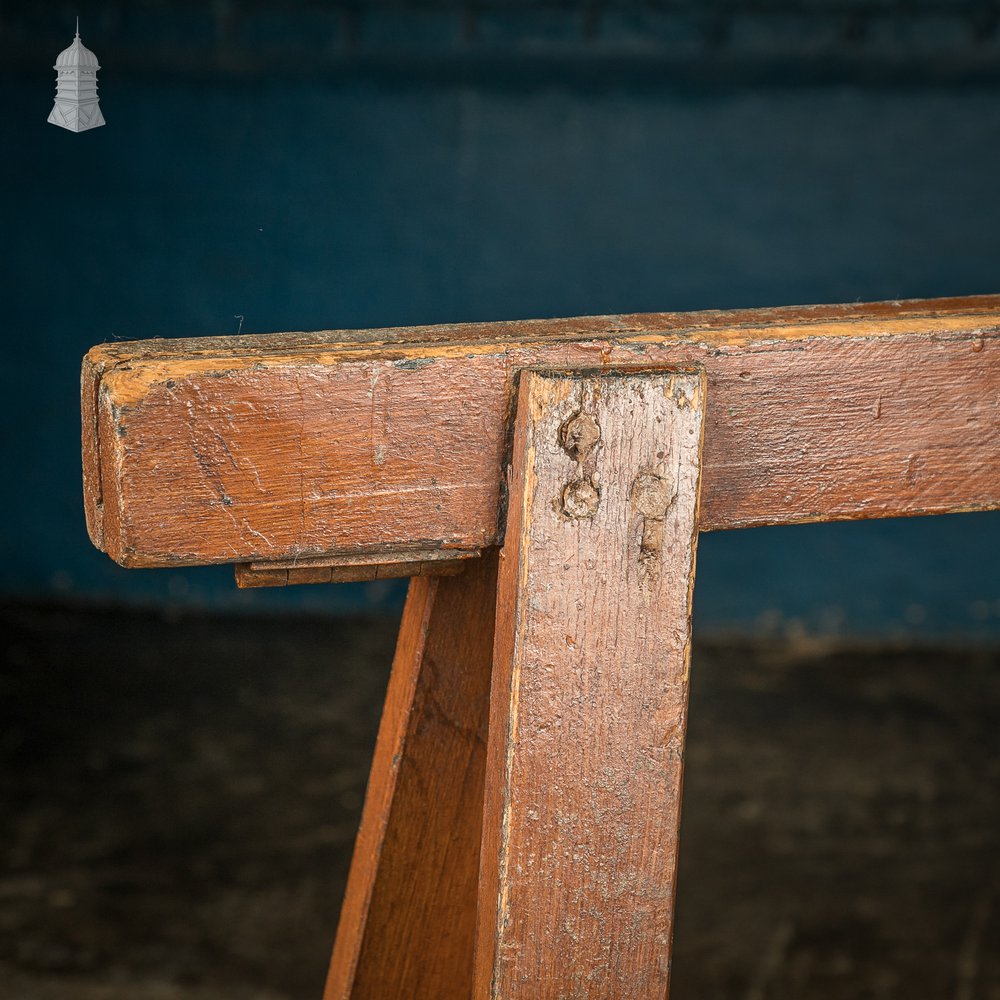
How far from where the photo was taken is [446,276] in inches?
165

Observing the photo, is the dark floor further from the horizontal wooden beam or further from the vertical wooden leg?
the horizontal wooden beam

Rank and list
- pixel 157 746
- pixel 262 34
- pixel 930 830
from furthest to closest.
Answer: pixel 262 34
pixel 157 746
pixel 930 830

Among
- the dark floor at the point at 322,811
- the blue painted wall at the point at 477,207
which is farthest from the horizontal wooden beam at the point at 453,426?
the blue painted wall at the point at 477,207

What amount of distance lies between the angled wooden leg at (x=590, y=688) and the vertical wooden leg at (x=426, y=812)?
148mm

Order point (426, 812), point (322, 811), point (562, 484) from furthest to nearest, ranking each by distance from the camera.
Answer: point (322, 811) → point (426, 812) → point (562, 484)

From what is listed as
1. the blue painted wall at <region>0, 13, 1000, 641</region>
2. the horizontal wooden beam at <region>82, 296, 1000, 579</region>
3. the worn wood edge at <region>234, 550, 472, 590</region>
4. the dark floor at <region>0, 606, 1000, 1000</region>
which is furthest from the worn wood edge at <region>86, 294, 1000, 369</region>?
the blue painted wall at <region>0, 13, 1000, 641</region>

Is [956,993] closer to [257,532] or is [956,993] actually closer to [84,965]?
[84,965]

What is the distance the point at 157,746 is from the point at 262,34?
6.90 ft

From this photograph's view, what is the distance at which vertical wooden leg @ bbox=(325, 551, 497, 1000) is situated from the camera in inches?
43.9

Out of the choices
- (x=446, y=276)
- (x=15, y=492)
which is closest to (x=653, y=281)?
(x=446, y=276)

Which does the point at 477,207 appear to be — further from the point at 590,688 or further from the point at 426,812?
the point at 590,688

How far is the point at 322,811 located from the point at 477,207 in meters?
1.96

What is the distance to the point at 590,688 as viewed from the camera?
37.1 inches

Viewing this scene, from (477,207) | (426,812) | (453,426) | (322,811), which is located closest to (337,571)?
(453,426)
